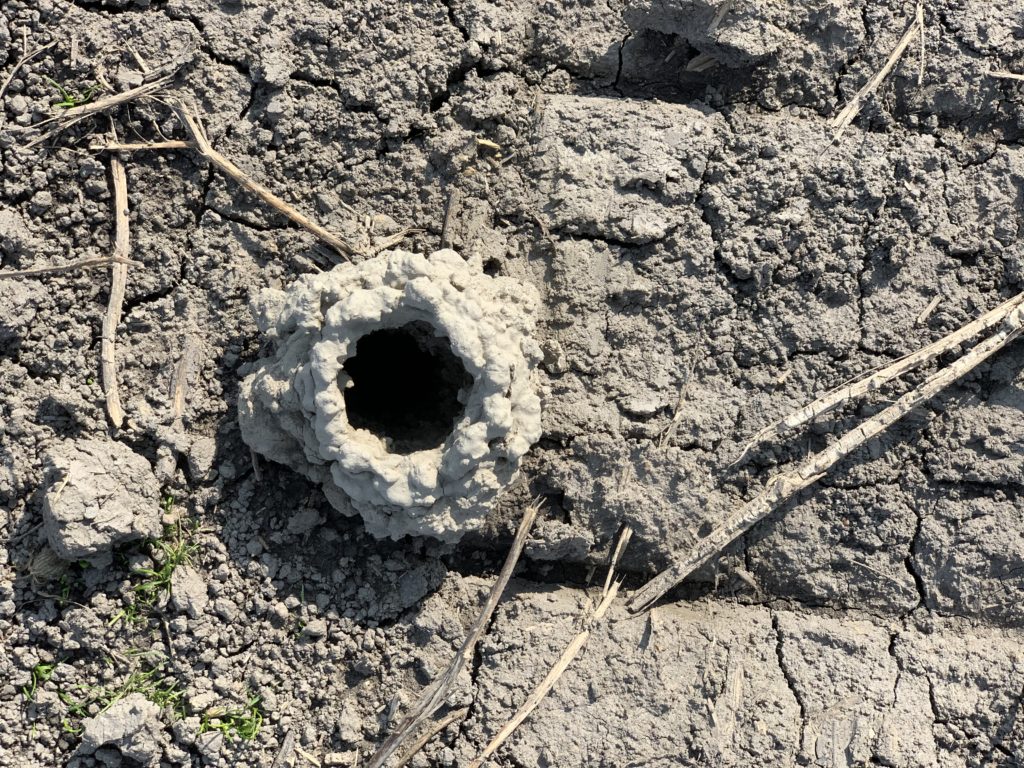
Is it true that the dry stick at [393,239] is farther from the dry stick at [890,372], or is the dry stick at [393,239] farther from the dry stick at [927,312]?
the dry stick at [927,312]

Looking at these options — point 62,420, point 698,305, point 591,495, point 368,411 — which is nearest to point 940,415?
point 698,305

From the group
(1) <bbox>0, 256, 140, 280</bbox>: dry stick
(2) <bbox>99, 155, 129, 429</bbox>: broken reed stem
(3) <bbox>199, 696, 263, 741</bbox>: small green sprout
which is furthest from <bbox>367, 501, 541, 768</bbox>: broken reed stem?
(1) <bbox>0, 256, 140, 280</bbox>: dry stick

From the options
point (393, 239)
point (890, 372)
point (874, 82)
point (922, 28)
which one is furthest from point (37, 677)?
point (922, 28)

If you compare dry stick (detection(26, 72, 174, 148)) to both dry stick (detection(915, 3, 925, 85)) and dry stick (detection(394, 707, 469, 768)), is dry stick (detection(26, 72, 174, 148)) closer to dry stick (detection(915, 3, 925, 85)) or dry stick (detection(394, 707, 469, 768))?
dry stick (detection(394, 707, 469, 768))

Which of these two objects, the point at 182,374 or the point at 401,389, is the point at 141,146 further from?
the point at 401,389

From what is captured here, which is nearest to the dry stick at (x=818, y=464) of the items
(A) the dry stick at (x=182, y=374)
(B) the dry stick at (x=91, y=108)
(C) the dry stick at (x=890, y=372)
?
(C) the dry stick at (x=890, y=372)

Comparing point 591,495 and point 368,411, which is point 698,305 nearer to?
point 591,495
